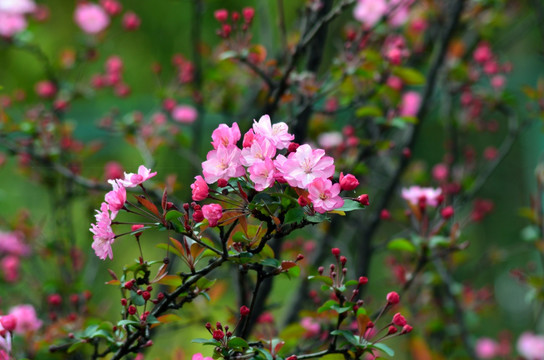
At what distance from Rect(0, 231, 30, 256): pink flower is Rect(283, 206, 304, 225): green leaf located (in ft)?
4.83

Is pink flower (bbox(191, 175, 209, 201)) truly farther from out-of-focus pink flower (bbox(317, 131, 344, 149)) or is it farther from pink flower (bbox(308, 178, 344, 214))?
out-of-focus pink flower (bbox(317, 131, 344, 149))

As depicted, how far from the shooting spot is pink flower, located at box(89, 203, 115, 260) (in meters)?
0.73

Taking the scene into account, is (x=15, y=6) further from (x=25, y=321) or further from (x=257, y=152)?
(x=257, y=152)

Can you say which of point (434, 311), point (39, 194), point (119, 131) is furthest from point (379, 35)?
point (39, 194)

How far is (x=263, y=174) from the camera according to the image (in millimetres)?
689

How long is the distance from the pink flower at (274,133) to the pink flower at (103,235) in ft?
0.64

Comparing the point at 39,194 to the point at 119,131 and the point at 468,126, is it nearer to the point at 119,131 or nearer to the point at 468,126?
the point at 119,131

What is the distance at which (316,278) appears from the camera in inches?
30.9

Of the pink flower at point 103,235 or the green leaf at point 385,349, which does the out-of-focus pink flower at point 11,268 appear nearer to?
the pink flower at point 103,235

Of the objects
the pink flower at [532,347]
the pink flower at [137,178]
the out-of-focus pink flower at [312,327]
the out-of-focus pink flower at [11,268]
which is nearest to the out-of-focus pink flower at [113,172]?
the out-of-focus pink flower at [11,268]

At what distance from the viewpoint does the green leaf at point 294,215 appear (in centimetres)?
70

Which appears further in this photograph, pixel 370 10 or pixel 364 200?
pixel 370 10

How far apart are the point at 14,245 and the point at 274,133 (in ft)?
4.88

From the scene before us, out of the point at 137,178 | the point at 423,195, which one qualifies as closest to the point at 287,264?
the point at 137,178
